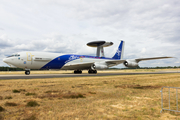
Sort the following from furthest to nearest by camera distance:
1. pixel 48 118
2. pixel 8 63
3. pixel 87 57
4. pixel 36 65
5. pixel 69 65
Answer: pixel 87 57, pixel 69 65, pixel 36 65, pixel 8 63, pixel 48 118

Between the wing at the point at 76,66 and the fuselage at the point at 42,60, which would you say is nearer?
the fuselage at the point at 42,60

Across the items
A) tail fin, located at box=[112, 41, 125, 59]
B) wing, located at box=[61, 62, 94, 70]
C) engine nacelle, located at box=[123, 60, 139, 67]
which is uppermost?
tail fin, located at box=[112, 41, 125, 59]

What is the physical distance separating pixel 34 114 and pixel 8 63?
26.4 m

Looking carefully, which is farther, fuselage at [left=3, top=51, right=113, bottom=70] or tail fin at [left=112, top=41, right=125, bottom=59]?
tail fin at [left=112, top=41, right=125, bottom=59]

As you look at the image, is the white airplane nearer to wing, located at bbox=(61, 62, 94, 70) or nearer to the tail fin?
wing, located at bbox=(61, 62, 94, 70)

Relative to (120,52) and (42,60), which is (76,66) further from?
(120,52)

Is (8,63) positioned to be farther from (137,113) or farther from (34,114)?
(137,113)

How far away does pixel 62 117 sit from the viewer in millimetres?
5012

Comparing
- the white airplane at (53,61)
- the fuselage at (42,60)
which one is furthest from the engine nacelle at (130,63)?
the fuselage at (42,60)

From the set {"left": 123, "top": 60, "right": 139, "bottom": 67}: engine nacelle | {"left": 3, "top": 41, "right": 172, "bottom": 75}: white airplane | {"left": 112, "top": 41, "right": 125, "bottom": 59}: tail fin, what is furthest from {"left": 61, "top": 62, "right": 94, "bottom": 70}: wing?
{"left": 112, "top": 41, "right": 125, "bottom": 59}: tail fin

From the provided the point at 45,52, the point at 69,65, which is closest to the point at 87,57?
the point at 69,65

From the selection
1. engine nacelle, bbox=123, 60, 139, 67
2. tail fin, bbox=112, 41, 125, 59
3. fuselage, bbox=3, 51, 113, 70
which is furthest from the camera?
tail fin, bbox=112, 41, 125, 59

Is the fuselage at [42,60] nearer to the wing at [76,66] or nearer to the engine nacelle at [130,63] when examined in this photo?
the wing at [76,66]

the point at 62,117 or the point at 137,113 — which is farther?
the point at 137,113
